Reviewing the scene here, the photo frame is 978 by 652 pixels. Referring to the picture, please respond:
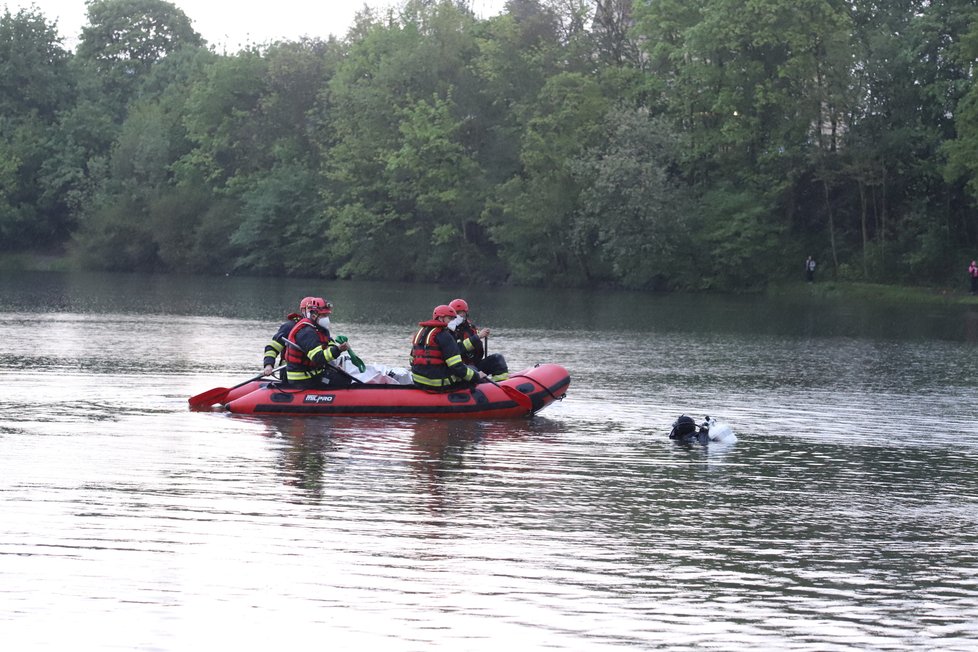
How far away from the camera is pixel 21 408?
2122 cm

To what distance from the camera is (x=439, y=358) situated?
20.3 m

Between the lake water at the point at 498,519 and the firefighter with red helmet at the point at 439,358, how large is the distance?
0.89 metres

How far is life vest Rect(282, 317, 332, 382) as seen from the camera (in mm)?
20066

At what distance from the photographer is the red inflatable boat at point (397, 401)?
2036 centimetres

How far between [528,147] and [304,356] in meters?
52.6

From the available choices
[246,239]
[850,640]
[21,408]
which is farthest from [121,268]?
[850,640]

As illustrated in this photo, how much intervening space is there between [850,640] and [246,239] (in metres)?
75.7

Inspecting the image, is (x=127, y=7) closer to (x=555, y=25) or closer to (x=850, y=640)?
(x=555, y=25)

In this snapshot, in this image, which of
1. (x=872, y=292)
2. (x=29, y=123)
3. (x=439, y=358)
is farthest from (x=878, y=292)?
(x=29, y=123)

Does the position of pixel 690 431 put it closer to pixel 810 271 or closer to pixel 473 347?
pixel 473 347

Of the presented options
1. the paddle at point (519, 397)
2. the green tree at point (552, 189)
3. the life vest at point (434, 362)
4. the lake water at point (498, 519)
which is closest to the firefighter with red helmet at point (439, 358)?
the life vest at point (434, 362)

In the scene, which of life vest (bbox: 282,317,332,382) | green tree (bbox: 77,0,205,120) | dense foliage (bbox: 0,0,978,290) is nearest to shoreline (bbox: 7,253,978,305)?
dense foliage (bbox: 0,0,978,290)

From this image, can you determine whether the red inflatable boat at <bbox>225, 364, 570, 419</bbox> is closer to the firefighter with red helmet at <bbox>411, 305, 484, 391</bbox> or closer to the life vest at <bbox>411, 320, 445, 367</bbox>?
the firefighter with red helmet at <bbox>411, 305, 484, 391</bbox>

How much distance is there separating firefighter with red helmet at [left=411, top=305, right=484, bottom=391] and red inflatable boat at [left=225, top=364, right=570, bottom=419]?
0.16 m
